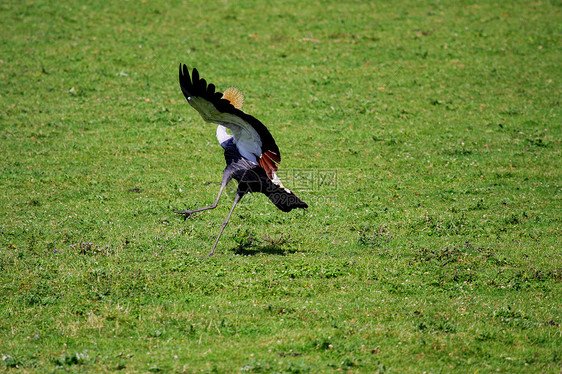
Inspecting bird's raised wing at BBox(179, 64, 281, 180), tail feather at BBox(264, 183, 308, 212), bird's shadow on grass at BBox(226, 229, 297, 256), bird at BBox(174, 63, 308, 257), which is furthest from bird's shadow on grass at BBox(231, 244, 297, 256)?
bird's raised wing at BBox(179, 64, 281, 180)

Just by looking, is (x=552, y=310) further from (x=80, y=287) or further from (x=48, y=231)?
(x=48, y=231)

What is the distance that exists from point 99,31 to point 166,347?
60.4 ft

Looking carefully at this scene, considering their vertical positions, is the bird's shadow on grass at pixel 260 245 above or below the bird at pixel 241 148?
below

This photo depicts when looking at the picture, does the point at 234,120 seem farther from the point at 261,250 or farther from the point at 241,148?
the point at 261,250

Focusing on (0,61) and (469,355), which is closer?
(469,355)

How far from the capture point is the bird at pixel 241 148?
29.5 ft

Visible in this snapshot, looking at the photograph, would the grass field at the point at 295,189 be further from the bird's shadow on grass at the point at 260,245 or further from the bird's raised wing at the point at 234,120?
the bird's raised wing at the point at 234,120

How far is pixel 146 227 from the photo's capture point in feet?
36.4

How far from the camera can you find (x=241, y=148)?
33.0 feet

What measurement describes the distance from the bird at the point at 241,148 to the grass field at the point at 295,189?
37.9 inches

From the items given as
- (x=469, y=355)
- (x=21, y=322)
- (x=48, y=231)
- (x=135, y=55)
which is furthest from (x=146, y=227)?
(x=135, y=55)

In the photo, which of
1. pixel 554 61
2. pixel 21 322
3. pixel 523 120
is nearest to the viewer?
pixel 21 322

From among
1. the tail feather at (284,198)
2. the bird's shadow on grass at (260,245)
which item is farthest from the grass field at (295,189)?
the tail feather at (284,198)

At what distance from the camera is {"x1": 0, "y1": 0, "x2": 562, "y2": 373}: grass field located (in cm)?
726
